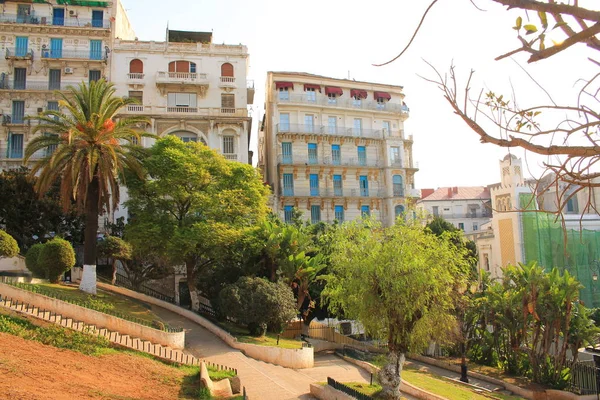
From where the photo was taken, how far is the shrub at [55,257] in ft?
79.9

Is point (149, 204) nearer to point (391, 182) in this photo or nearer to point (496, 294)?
point (496, 294)

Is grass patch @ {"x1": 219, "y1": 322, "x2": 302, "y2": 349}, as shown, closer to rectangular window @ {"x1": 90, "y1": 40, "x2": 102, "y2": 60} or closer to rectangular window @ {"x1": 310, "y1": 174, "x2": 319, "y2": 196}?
rectangular window @ {"x1": 310, "y1": 174, "x2": 319, "y2": 196}

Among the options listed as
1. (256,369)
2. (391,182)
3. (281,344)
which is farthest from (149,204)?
(391,182)

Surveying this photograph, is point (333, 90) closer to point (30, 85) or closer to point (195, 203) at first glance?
point (195, 203)

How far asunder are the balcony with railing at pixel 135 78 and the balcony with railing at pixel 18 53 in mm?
7417

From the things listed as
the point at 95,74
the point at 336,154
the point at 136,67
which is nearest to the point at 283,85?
the point at 336,154

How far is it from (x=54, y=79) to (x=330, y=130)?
22.6m

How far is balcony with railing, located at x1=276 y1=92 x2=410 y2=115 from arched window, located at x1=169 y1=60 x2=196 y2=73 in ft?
24.7

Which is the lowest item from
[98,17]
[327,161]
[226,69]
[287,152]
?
[327,161]

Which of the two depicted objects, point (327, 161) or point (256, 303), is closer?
point (256, 303)

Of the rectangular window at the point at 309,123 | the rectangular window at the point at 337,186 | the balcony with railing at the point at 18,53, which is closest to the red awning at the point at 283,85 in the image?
the rectangular window at the point at 309,123

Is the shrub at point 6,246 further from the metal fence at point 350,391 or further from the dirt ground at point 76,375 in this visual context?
the metal fence at point 350,391

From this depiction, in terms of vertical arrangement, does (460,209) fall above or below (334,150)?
below

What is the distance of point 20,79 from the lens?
Result: 128ft
